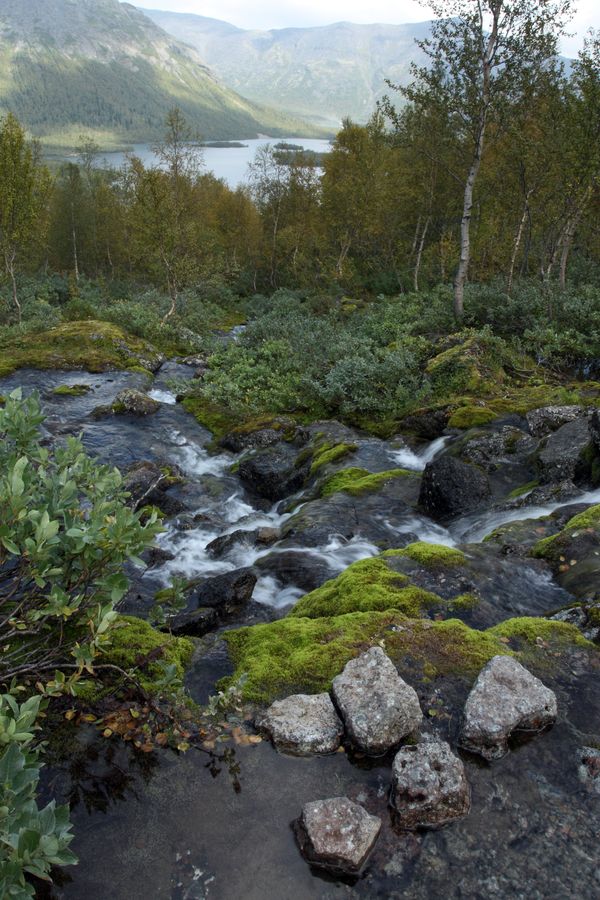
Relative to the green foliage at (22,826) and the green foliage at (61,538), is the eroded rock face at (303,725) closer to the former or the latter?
the green foliage at (61,538)

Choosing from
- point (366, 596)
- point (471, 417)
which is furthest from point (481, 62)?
point (366, 596)

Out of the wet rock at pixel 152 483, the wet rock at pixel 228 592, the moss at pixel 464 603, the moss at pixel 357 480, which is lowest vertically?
the wet rock at pixel 152 483

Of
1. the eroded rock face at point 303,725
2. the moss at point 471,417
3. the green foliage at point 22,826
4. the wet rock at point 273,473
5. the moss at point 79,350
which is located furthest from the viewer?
the moss at point 79,350

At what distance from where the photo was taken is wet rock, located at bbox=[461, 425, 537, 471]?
14.8 metres

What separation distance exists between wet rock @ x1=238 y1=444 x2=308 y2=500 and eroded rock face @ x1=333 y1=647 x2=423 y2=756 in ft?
33.7

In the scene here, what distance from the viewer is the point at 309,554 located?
11133mm

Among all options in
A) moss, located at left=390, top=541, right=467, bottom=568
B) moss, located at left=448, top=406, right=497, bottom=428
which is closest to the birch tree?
moss, located at left=448, top=406, right=497, bottom=428

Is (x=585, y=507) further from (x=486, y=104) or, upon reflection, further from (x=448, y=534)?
(x=486, y=104)

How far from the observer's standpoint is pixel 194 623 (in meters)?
8.53

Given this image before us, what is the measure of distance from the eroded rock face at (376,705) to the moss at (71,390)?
22045mm

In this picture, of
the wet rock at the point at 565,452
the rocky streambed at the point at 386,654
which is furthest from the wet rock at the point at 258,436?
the wet rock at the point at 565,452

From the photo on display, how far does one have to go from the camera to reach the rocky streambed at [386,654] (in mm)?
4527

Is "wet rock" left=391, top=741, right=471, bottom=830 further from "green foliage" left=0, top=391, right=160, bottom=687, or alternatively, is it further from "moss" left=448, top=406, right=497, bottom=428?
"moss" left=448, top=406, right=497, bottom=428

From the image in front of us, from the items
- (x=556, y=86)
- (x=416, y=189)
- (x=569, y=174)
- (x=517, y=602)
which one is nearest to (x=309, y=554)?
(x=517, y=602)
